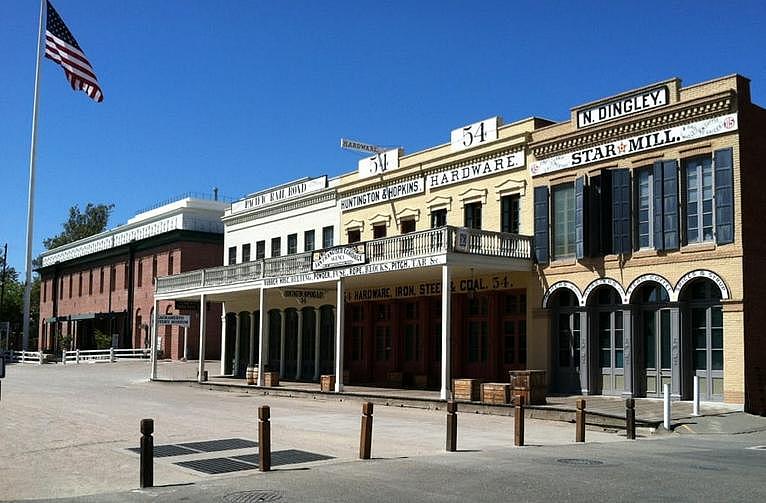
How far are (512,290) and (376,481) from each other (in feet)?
56.9

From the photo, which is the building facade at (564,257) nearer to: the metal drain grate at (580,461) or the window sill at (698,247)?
the window sill at (698,247)

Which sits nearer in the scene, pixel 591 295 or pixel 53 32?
pixel 591 295

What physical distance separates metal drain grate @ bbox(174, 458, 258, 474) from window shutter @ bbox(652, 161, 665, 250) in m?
13.8

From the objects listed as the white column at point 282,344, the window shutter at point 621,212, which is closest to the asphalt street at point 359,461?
the window shutter at point 621,212

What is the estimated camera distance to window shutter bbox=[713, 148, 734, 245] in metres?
20.9

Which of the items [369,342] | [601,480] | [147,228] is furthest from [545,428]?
[147,228]

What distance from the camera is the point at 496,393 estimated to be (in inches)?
890

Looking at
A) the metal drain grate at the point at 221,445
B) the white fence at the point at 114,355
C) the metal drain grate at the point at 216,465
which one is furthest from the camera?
the white fence at the point at 114,355

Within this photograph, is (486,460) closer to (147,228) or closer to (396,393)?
(396,393)

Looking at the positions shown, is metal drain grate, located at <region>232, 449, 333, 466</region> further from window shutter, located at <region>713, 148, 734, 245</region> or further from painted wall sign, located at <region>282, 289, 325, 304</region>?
painted wall sign, located at <region>282, 289, 325, 304</region>

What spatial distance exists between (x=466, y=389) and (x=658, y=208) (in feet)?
22.9

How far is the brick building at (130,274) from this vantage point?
174ft

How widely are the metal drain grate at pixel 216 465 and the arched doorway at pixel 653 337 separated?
13.5 meters

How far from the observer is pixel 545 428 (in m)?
18.7
